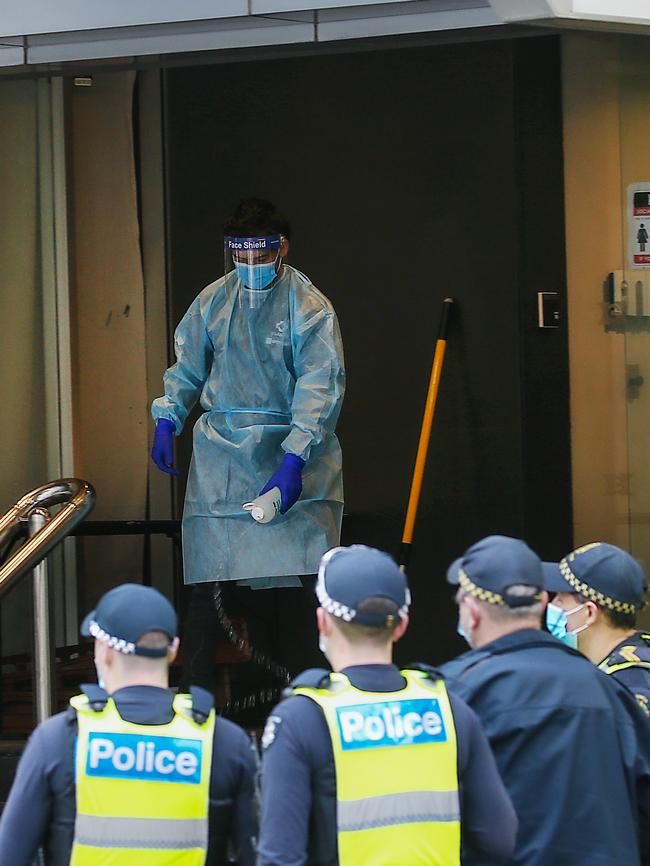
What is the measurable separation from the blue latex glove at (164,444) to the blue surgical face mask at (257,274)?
513 mm

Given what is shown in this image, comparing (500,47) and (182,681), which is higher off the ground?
→ (500,47)

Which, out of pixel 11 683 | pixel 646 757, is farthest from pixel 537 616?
pixel 11 683

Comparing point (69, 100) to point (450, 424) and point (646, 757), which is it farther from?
point (646, 757)

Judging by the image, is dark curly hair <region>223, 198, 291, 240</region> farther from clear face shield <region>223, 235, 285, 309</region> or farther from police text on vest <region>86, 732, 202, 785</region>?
police text on vest <region>86, 732, 202, 785</region>

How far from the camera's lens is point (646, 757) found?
294 cm

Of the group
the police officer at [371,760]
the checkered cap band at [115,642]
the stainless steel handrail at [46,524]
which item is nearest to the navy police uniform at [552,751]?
the police officer at [371,760]

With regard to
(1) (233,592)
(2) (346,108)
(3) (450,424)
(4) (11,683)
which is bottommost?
(4) (11,683)

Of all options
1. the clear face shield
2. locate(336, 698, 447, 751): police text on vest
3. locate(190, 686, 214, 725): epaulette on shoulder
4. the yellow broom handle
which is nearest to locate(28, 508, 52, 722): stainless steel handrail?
the clear face shield

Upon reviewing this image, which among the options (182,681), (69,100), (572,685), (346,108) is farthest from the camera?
(69,100)

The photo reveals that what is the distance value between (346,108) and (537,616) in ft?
11.4

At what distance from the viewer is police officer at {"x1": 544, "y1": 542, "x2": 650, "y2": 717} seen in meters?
3.30

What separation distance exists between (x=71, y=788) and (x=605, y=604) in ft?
4.27

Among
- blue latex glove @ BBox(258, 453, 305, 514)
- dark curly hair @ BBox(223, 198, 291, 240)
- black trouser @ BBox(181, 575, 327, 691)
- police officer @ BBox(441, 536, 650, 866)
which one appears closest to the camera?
police officer @ BBox(441, 536, 650, 866)

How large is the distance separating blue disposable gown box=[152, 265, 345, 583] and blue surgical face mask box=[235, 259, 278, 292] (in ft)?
0.14
